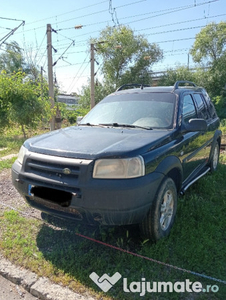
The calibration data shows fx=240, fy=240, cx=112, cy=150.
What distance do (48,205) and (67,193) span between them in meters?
0.37

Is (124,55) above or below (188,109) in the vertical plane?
above

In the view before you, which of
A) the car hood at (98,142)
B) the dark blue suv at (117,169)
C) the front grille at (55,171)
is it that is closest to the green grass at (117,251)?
the dark blue suv at (117,169)

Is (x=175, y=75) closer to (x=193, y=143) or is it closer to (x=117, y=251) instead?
(x=193, y=143)

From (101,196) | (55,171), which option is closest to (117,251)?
(101,196)

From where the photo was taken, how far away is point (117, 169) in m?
2.24

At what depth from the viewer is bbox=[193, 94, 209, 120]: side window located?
417 cm

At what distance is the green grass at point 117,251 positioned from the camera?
7.23ft

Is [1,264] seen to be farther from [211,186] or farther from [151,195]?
[211,186]

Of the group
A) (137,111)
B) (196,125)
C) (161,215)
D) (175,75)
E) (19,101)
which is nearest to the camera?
(161,215)

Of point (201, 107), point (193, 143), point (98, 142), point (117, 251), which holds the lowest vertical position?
point (117, 251)

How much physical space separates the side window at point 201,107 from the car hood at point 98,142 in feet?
5.14

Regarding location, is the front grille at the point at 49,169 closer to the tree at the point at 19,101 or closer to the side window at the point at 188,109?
the side window at the point at 188,109

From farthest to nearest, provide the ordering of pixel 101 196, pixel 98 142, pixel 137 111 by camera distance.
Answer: pixel 137 111
pixel 98 142
pixel 101 196

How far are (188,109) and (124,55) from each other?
85.6 ft
